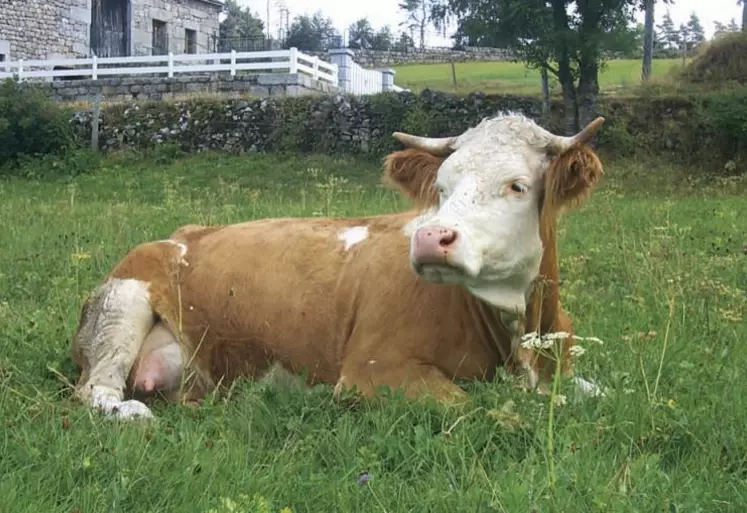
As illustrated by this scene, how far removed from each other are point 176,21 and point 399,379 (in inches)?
1335

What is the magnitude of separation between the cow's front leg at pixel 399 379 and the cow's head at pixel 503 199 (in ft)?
1.43

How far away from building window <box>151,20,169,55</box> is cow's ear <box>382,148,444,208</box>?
32.4 meters

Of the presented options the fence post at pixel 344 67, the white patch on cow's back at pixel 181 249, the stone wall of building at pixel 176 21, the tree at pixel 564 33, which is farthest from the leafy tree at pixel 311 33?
the white patch on cow's back at pixel 181 249

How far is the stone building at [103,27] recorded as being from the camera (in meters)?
32.0

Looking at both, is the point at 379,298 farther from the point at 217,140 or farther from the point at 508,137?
the point at 217,140

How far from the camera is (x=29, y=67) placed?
1172 inches

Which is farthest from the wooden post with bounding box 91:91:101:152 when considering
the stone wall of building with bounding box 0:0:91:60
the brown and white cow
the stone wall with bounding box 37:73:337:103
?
the brown and white cow

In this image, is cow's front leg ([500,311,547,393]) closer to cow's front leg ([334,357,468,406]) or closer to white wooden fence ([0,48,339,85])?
Result: cow's front leg ([334,357,468,406])

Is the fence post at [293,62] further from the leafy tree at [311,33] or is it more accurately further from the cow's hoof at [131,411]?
the leafy tree at [311,33]

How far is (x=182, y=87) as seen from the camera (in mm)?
26266

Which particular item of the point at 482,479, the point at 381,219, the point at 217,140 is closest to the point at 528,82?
the point at 217,140

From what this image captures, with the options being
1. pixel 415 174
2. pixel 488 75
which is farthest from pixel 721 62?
pixel 415 174

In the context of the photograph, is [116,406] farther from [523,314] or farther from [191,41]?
[191,41]

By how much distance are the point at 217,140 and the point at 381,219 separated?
17.1 m
